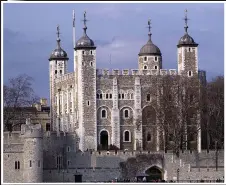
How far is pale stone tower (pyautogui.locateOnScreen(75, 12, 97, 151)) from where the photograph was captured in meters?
103

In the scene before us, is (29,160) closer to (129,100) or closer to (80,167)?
(80,167)

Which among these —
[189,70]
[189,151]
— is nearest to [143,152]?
[189,151]

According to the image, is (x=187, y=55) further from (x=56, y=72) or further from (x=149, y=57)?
(x=56, y=72)

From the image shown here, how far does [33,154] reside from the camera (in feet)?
290

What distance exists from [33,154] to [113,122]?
17137 millimetres

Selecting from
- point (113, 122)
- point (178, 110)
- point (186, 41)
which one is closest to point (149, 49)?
point (186, 41)

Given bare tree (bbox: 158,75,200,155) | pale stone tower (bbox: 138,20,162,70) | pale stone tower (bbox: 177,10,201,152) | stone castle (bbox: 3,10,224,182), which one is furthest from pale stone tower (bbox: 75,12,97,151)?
pale stone tower (bbox: 177,10,201,152)

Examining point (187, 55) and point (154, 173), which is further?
point (187, 55)

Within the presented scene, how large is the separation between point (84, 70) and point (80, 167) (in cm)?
1094

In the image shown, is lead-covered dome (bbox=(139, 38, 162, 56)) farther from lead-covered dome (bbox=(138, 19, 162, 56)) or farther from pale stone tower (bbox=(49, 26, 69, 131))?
pale stone tower (bbox=(49, 26, 69, 131))

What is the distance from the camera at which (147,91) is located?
10425 cm

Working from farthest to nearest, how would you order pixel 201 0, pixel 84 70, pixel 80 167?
pixel 84 70
pixel 80 167
pixel 201 0

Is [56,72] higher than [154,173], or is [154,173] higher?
[56,72]

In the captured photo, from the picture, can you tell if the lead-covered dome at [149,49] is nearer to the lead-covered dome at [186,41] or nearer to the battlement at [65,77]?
the lead-covered dome at [186,41]
